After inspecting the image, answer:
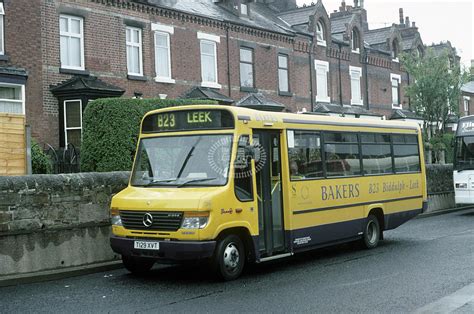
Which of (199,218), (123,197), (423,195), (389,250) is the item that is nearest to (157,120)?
(123,197)

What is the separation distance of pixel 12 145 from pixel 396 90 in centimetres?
3351

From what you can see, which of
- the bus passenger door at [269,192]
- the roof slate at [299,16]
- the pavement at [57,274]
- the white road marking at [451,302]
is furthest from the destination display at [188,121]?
the roof slate at [299,16]

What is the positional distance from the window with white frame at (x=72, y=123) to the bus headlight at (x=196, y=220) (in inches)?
544

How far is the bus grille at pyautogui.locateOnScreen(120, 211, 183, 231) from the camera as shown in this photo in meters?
9.01

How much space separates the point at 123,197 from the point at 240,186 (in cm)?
186

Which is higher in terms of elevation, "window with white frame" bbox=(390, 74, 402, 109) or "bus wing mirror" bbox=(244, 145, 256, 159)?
"window with white frame" bbox=(390, 74, 402, 109)

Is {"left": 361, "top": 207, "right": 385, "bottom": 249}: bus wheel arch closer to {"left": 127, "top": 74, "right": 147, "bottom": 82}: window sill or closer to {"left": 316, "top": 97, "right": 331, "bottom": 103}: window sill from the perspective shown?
{"left": 127, "top": 74, "right": 147, "bottom": 82}: window sill

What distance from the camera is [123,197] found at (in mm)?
9719

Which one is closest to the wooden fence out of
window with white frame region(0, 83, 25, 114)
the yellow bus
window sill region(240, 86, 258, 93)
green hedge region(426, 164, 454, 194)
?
the yellow bus

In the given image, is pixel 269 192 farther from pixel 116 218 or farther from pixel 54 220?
pixel 54 220

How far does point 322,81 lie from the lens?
114ft

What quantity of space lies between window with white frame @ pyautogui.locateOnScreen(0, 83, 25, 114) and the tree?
1787 cm

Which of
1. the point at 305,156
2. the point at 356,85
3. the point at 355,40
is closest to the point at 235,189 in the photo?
the point at 305,156

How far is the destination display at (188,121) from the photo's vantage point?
32.1ft
